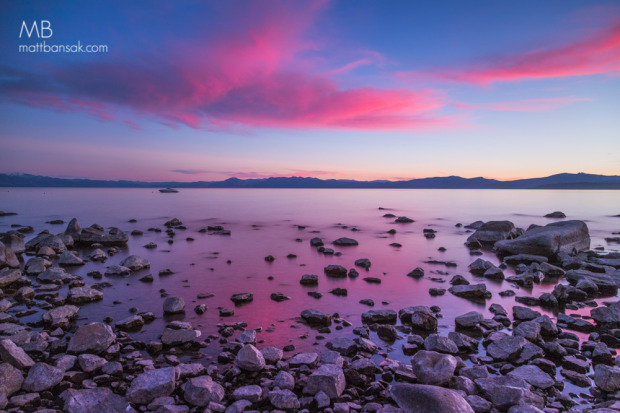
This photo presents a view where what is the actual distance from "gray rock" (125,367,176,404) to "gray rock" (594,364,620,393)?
8926 millimetres

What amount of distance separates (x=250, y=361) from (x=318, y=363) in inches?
64.2

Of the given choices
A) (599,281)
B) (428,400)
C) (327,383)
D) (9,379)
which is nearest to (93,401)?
(9,379)

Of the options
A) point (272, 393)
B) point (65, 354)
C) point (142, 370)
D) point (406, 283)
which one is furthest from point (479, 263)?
point (65, 354)

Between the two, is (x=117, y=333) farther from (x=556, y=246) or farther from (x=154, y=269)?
(x=556, y=246)

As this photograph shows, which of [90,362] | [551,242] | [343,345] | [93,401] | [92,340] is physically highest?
[551,242]

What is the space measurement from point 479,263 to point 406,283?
18.6 ft

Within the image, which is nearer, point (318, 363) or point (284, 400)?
point (284, 400)

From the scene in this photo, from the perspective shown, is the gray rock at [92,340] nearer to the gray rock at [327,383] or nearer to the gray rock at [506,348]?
the gray rock at [327,383]

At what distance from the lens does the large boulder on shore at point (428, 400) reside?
18.6 ft

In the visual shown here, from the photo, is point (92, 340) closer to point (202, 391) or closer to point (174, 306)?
point (174, 306)

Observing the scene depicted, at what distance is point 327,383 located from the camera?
6723mm

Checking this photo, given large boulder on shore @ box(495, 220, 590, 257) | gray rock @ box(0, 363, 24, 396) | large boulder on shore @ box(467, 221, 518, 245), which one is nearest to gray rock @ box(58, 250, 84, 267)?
gray rock @ box(0, 363, 24, 396)

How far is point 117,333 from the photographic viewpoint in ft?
30.8

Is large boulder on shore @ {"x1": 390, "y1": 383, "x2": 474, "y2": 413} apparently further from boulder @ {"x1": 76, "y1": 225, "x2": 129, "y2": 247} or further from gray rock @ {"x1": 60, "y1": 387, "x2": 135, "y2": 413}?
boulder @ {"x1": 76, "y1": 225, "x2": 129, "y2": 247}
